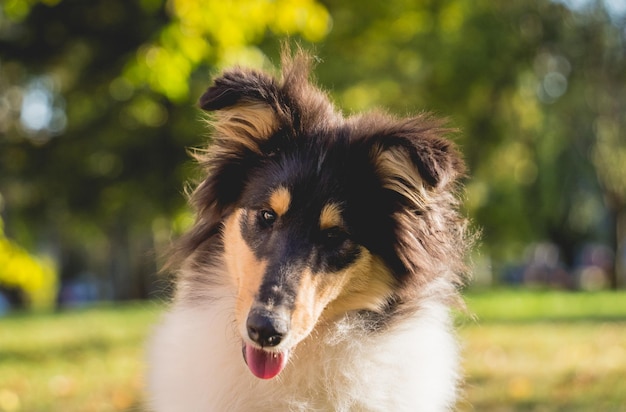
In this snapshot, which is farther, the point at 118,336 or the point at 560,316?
the point at 560,316

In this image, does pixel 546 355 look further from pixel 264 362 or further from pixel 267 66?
pixel 264 362

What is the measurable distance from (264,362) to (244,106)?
3.99 feet

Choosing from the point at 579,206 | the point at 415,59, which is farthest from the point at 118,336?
the point at 579,206

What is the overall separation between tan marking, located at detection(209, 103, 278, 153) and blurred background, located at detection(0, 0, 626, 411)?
133cm

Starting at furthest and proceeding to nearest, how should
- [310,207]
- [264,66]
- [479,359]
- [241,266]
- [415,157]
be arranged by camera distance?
[479,359]
[264,66]
[241,266]
[310,207]
[415,157]

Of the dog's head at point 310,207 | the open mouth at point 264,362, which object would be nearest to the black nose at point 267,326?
the dog's head at point 310,207

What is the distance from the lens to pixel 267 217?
138 inches

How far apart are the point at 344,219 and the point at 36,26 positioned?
10718mm

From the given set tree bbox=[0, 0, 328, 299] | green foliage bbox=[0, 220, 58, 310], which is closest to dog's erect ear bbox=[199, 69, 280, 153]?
green foliage bbox=[0, 220, 58, 310]

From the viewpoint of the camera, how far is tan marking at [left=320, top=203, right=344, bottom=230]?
11.2ft

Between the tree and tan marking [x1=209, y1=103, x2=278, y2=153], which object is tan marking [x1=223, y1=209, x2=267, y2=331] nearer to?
tan marking [x1=209, y1=103, x2=278, y2=153]

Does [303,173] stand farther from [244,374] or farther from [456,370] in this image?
[456,370]

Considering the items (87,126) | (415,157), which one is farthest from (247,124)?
(87,126)

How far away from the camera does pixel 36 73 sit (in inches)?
550
